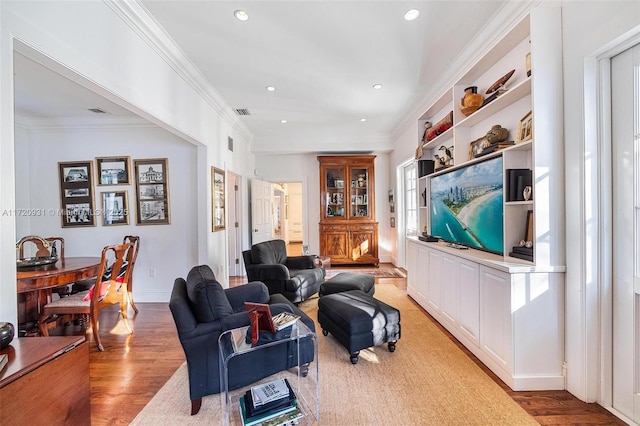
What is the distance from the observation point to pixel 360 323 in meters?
2.26

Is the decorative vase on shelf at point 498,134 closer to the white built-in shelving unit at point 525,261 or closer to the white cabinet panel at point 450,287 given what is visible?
the white built-in shelving unit at point 525,261

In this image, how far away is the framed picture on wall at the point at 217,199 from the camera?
3910 mm

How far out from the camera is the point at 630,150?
5.36 ft

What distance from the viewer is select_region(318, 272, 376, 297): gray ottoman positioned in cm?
321

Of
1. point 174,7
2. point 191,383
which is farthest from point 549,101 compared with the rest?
point 191,383

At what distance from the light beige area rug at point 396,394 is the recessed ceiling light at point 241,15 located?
291cm

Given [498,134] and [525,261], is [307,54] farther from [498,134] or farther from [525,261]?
[525,261]

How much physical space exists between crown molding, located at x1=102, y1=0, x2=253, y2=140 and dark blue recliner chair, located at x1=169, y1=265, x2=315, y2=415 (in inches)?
81.7

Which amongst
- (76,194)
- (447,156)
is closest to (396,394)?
(447,156)

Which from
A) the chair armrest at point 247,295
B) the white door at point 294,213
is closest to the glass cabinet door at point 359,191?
the chair armrest at point 247,295

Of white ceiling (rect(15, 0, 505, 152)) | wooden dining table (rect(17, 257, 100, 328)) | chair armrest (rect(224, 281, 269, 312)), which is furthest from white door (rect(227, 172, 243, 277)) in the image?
chair armrest (rect(224, 281, 269, 312))

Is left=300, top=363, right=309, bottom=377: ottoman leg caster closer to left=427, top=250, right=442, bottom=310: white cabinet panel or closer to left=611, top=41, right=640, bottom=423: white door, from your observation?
left=427, top=250, right=442, bottom=310: white cabinet panel

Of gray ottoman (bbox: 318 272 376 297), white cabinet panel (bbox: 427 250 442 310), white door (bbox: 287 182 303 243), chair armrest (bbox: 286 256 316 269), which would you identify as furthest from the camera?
white door (bbox: 287 182 303 243)

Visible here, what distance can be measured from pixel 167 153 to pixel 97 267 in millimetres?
1824
